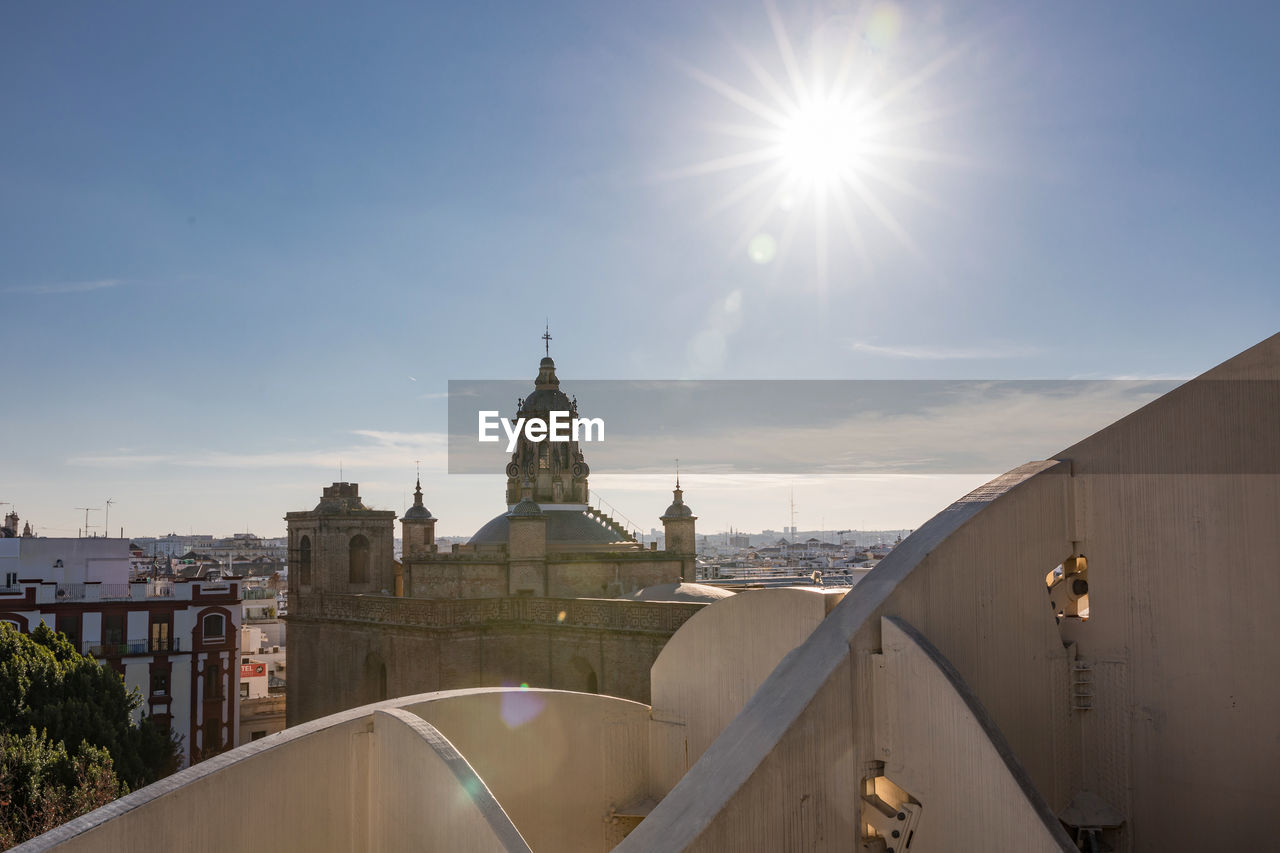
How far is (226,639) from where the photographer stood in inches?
1432

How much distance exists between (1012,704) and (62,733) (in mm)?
20104

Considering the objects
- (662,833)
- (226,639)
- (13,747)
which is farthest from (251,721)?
(662,833)

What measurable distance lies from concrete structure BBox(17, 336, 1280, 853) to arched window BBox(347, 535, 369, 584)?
1251 inches

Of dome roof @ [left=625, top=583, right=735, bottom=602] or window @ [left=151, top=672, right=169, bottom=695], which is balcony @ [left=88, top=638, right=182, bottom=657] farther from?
dome roof @ [left=625, top=583, right=735, bottom=602]

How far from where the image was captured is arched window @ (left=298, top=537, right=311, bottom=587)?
132ft

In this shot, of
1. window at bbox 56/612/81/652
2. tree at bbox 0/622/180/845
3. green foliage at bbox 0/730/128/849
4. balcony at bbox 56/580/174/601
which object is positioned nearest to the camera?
green foliage at bbox 0/730/128/849

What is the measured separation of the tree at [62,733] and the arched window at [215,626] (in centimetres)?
1178

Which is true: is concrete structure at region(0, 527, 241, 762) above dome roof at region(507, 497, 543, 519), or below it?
below

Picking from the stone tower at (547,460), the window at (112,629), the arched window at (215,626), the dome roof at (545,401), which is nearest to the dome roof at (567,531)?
the stone tower at (547,460)

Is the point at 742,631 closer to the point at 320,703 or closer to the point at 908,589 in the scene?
the point at 908,589

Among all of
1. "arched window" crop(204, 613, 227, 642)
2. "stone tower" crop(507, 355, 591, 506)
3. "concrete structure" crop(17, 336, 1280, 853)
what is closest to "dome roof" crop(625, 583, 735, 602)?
"stone tower" crop(507, 355, 591, 506)

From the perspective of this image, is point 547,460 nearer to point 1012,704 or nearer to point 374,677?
point 374,677

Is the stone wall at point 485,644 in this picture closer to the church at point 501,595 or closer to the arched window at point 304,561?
the church at point 501,595

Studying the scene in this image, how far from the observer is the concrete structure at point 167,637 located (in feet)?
109
